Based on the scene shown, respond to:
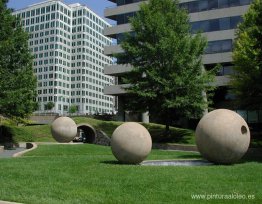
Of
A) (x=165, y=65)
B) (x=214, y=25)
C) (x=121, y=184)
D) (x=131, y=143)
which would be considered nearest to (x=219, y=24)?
(x=214, y=25)

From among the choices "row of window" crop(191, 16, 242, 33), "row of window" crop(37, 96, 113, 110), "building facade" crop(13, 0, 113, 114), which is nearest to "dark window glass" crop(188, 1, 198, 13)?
"row of window" crop(191, 16, 242, 33)

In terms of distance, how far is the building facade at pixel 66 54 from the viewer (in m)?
164

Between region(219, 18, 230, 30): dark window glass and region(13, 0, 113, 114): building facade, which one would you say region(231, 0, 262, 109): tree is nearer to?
region(219, 18, 230, 30): dark window glass

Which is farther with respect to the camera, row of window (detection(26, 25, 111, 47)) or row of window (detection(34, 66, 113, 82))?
row of window (detection(26, 25, 111, 47))

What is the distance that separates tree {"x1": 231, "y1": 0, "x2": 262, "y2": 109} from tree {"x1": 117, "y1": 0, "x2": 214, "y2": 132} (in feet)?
12.5

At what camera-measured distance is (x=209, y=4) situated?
57.2 m

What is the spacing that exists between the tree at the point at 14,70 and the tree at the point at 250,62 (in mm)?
17847

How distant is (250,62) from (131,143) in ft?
61.9

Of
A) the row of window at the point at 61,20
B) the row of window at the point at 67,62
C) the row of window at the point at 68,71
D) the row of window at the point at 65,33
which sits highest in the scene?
the row of window at the point at 61,20

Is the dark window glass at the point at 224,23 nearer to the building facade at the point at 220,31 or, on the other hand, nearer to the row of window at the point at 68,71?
the building facade at the point at 220,31

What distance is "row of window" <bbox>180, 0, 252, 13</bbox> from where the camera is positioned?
5528 cm

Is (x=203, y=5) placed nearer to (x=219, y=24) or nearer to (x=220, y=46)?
(x=219, y=24)

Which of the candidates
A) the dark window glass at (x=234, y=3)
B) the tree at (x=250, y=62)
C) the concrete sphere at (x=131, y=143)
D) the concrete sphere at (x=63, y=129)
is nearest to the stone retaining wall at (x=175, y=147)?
the tree at (x=250, y=62)

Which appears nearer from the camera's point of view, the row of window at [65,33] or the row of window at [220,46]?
the row of window at [220,46]
